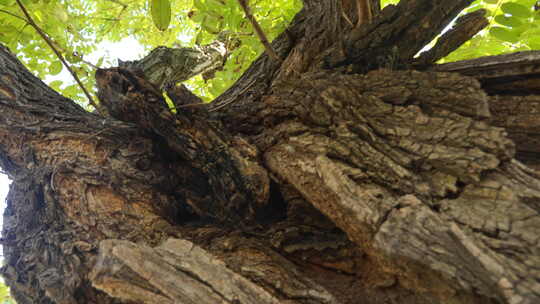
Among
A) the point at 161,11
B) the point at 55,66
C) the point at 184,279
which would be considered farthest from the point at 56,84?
the point at 184,279

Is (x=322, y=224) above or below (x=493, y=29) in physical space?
below

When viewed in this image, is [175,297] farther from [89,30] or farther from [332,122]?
[89,30]

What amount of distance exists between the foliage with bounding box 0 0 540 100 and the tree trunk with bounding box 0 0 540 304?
364 millimetres

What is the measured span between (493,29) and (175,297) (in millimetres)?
2398

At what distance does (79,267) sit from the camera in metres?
1.69

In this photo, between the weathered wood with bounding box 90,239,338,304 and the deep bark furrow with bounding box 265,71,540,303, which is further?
Result: the weathered wood with bounding box 90,239,338,304

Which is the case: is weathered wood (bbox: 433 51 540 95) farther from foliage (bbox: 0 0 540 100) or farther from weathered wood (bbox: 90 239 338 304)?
weathered wood (bbox: 90 239 338 304)

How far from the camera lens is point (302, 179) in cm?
A: 166

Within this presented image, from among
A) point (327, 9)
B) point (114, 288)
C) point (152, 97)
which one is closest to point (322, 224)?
point (114, 288)

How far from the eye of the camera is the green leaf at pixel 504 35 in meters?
2.05

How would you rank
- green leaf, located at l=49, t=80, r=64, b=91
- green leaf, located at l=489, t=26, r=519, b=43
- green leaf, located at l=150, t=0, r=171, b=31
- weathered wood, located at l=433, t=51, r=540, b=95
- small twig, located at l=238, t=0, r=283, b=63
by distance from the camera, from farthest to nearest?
green leaf, located at l=49, t=80, r=64, b=91 < green leaf, located at l=489, t=26, r=519, b=43 < weathered wood, located at l=433, t=51, r=540, b=95 < small twig, located at l=238, t=0, r=283, b=63 < green leaf, located at l=150, t=0, r=171, b=31

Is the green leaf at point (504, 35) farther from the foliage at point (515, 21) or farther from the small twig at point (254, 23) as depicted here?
the small twig at point (254, 23)

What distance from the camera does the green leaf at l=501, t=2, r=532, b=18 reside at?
1.89 meters

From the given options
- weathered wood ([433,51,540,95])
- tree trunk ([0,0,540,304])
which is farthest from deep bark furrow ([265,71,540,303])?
weathered wood ([433,51,540,95])
